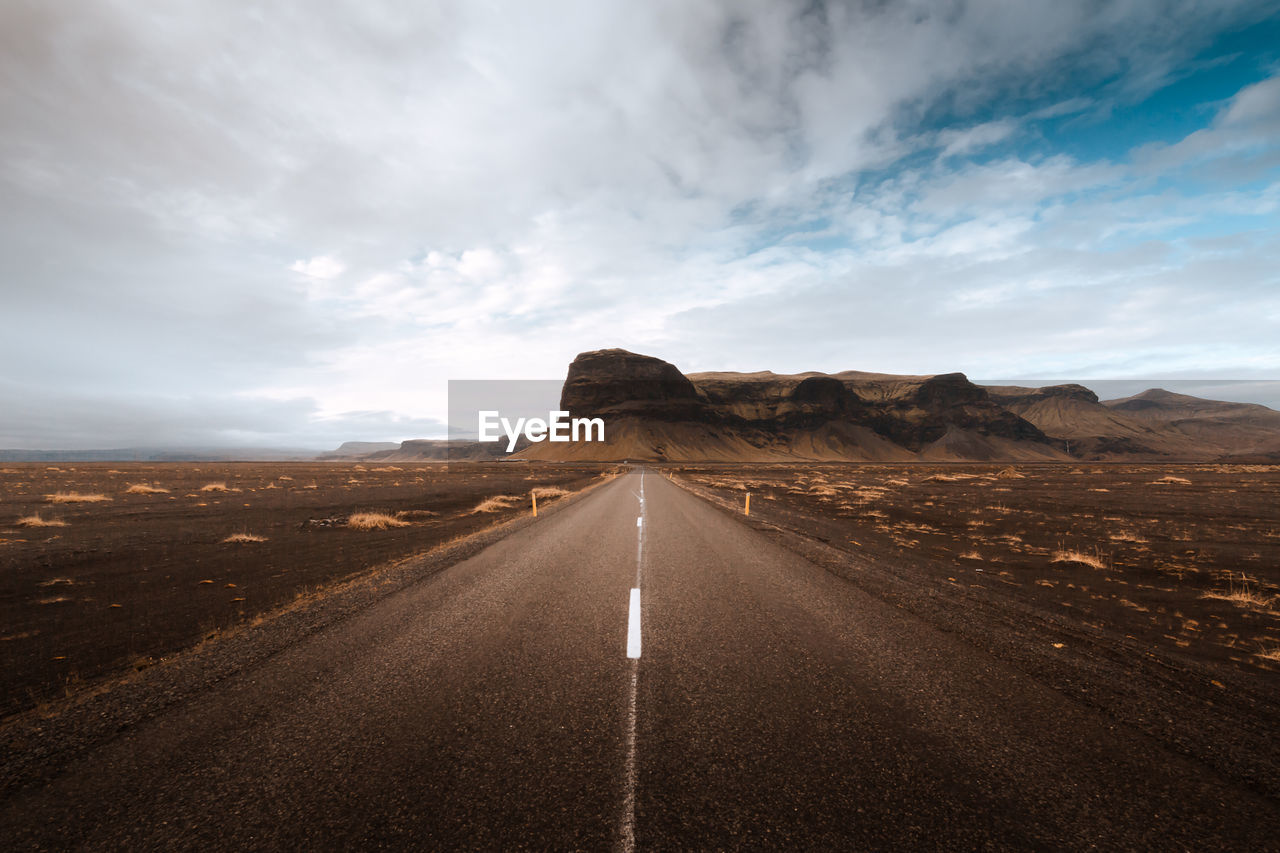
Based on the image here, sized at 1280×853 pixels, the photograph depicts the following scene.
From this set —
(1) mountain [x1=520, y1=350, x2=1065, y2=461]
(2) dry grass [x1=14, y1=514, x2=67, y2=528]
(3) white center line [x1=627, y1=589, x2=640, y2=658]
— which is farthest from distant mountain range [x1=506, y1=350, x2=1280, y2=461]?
(3) white center line [x1=627, y1=589, x2=640, y2=658]

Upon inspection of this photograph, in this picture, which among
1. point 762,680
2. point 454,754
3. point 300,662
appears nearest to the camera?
point 454,754

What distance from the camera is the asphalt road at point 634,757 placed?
2.64 m

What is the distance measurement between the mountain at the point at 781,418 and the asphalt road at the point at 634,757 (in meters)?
146

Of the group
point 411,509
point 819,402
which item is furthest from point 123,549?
point 819,402

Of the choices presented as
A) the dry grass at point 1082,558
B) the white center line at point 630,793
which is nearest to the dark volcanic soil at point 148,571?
the white center line at point 630,793

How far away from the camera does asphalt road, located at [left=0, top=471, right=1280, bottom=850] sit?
2645 mm

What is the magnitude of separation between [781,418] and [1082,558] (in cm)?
17414

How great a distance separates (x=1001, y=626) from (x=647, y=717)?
17.0ft

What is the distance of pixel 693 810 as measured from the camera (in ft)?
9.07

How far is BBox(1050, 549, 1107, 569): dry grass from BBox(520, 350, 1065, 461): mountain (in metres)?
139

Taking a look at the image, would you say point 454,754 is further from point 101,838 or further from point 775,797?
point 775,797

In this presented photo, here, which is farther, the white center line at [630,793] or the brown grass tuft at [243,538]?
the brown grass tuft at [243,538]

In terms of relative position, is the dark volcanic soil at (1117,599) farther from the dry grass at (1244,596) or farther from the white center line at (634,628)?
the white center line at (634,628)

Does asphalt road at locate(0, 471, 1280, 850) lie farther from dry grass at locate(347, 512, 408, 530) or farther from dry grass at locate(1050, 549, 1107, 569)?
dry grass at locate(347, 512, 408, 530)
